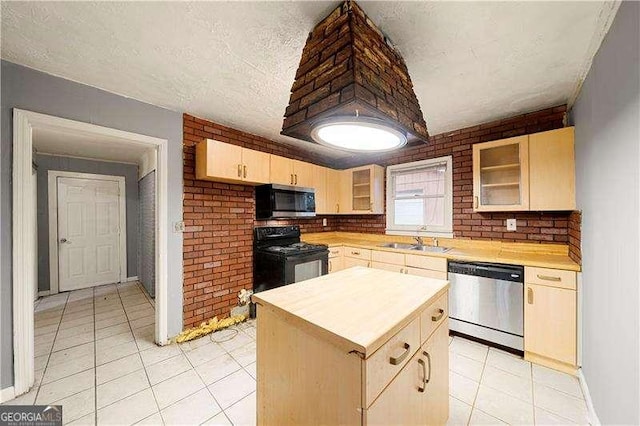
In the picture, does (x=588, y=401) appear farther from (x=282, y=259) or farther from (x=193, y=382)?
(x=193, y=382)

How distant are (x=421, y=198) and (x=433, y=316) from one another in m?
2.54

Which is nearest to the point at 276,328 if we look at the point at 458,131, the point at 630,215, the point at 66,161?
the point at 630,215

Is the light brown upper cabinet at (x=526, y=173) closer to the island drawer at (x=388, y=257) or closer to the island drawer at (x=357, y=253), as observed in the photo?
the island drawer at (x=388, y=257)

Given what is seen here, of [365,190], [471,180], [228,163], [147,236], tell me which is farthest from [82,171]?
[471,180]

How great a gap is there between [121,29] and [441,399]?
9.32 ft

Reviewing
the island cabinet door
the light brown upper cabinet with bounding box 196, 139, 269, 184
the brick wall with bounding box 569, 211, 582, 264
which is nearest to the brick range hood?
the island cabinet door

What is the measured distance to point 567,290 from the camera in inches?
81.0

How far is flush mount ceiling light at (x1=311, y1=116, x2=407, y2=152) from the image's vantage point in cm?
118

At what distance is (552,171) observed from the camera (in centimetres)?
236

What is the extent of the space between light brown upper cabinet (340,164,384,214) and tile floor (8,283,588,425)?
6.79ft

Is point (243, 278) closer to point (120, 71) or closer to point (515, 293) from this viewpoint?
point (120, 71)

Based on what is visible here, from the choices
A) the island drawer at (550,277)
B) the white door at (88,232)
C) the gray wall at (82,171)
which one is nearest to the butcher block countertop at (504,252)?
the island drawer at (550,277)

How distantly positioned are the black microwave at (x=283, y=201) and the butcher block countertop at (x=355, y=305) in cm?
169

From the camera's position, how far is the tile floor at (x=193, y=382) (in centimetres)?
166
